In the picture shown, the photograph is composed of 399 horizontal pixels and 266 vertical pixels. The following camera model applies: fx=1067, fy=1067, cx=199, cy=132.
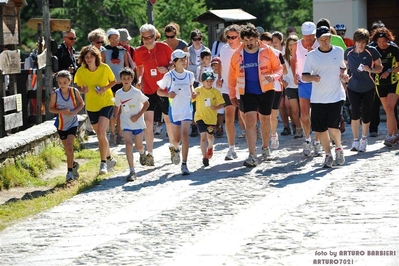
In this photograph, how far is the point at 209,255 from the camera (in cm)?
838

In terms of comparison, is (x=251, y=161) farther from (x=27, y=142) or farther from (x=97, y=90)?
(x=27, y=142)

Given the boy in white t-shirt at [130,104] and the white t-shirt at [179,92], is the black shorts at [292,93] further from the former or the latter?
the boy in white t-shirt at [130,104]

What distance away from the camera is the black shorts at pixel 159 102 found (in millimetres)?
14430

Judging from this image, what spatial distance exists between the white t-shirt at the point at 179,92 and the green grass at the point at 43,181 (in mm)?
1179

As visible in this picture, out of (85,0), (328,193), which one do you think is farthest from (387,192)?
(85,0)

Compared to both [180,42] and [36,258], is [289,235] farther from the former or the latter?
[180,42]

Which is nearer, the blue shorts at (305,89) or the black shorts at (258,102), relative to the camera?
the black shorts at (258,102)

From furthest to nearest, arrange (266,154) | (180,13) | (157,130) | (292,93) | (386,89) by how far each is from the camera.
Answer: (180,13) < (157,130) < (292,93) < (386,89) < (266,154)

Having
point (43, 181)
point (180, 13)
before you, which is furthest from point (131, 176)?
point (180, 13)

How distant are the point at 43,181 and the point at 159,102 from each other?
2.08 metres

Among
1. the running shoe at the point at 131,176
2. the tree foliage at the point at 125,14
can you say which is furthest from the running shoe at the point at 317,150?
the tree foliage at the point at 125,14

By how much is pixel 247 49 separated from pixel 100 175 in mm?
2428

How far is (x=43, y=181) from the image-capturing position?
13.4 m

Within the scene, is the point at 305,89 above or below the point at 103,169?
above
